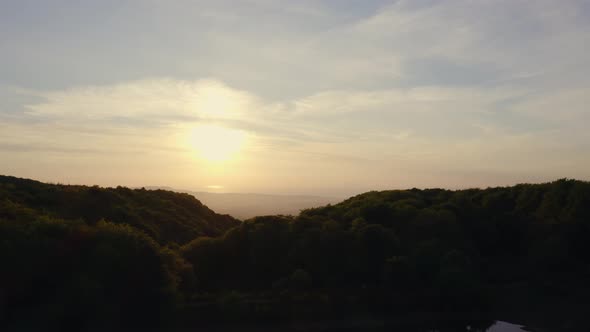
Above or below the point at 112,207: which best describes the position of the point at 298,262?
below

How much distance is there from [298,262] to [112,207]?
864 inches

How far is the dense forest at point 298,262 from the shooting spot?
26539mm

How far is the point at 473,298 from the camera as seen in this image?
3581cm

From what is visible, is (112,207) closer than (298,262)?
No

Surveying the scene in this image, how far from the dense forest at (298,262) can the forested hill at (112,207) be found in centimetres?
26

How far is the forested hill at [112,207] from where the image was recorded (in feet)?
143

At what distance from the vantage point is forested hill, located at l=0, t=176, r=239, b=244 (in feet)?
143

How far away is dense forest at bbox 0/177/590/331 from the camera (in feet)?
87.1

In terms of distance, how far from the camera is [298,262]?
40656mm

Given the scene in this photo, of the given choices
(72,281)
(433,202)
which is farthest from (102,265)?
(433,202)

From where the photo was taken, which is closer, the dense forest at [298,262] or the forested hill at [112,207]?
the dense forest at [298,262]

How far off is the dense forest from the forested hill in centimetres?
26

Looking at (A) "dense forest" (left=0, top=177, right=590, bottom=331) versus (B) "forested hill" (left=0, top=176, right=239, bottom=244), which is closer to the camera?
(A) "dense forest" (left=0, top=177, right=590, bottom=331)

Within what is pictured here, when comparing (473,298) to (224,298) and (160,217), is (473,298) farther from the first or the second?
(160,217)
